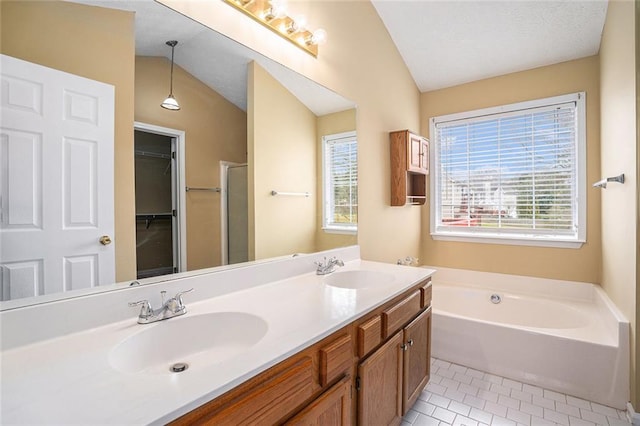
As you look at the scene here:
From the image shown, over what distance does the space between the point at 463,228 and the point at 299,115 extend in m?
2.22

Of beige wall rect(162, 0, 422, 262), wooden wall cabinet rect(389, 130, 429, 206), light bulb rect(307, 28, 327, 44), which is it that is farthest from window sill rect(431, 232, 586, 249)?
light bulb rect(307, 28, 327, 44)

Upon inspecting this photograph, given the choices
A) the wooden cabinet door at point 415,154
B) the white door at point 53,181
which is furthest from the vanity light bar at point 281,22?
the wooden cabinet door at point 415,154

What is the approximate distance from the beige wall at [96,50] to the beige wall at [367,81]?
20.5 inches

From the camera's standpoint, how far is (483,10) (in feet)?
7.62

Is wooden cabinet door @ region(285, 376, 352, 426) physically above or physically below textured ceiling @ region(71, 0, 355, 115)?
below

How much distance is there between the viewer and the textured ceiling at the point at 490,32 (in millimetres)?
2242

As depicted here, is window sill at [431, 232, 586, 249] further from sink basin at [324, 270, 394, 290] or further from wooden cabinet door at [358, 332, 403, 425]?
wooden cabinet door at [358, 332, 403, 425]

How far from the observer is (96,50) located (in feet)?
3.21

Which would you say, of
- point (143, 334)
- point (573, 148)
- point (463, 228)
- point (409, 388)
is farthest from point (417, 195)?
Answer: point (143, 334)

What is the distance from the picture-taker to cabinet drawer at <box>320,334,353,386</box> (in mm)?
1005

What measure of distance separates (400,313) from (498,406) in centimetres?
105

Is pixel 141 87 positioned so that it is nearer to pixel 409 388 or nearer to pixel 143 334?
pixel 143 334

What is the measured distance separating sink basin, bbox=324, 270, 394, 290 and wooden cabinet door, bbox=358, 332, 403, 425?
0.40m

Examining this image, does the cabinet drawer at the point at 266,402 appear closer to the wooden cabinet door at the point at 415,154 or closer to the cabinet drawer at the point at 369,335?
the cabinet drawer at the point at 369,335
